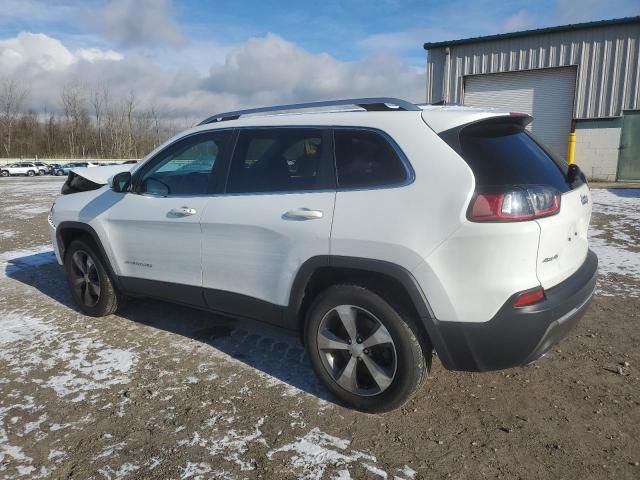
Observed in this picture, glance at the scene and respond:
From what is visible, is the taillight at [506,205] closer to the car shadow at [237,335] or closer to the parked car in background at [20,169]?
the car shadow at [237,335]

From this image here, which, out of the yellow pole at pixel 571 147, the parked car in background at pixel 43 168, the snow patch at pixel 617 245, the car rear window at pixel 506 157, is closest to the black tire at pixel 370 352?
the car rear window at pixel 506 157

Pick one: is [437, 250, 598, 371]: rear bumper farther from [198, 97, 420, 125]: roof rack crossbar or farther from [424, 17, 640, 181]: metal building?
[424, 17, 640, 181]: metal building

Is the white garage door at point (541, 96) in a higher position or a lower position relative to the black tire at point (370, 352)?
higher

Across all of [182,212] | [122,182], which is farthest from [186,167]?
[122,182]

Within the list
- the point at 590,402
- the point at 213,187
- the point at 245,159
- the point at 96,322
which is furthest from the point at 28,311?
Result: the point at 590,402

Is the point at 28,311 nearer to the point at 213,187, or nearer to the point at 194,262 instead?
the point at 194,262

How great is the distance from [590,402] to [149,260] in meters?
3.29

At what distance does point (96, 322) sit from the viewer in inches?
176

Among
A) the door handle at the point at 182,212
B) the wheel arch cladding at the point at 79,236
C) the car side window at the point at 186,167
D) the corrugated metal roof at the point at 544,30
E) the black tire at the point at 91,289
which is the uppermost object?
the corrugated metal roof at the point at 544,30

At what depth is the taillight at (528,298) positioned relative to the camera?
2387 millimetres

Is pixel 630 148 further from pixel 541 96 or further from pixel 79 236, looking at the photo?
pixel 79 236

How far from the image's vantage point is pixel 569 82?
16859 mm

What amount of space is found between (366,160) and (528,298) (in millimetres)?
1145

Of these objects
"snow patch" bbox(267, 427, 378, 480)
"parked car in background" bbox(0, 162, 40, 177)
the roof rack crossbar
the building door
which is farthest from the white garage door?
"parked car in background" bbox(0, 162, 40, 177)
